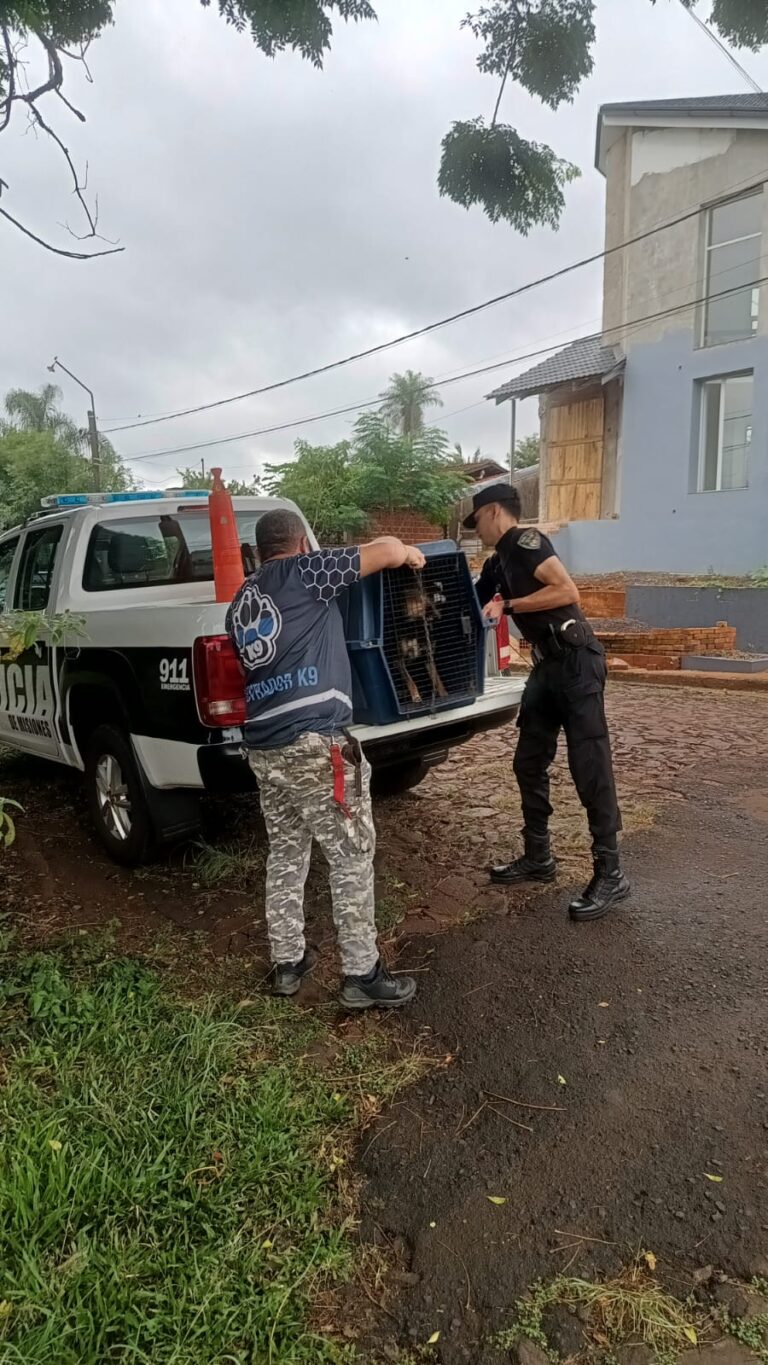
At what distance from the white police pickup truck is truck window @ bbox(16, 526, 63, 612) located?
13mm

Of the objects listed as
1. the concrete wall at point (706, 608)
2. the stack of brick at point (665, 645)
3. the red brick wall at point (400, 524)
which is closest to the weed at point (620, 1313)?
the stack of brick at point (665, 645)

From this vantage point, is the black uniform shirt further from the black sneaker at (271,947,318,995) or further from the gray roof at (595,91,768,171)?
the gray roof at (595,91,768,171)

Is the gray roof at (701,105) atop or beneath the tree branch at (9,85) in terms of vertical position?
atop

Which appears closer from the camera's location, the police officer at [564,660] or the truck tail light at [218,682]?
the truck tail light at [218,682]

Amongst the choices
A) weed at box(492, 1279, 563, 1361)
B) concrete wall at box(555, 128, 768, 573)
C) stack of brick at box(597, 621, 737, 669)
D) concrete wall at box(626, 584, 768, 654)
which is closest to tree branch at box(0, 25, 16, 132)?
weed at box(492, 1279, 563, 1361)

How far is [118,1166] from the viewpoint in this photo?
2.00 meters

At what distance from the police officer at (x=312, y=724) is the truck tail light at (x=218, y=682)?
27 centimetres

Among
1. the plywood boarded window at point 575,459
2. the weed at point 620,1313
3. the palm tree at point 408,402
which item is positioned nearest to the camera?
the weed at point 620,1313

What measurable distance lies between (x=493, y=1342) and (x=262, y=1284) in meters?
0.48

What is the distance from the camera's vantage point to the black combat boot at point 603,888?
3387 mm

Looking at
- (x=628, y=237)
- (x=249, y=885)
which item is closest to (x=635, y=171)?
(x=628, y=237)

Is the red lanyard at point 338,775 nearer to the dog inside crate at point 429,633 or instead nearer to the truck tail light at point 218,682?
the truck tail light at point 218,682

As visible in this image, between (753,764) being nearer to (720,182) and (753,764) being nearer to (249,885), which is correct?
(249,885)

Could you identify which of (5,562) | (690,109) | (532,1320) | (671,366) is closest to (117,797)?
(5,562)
